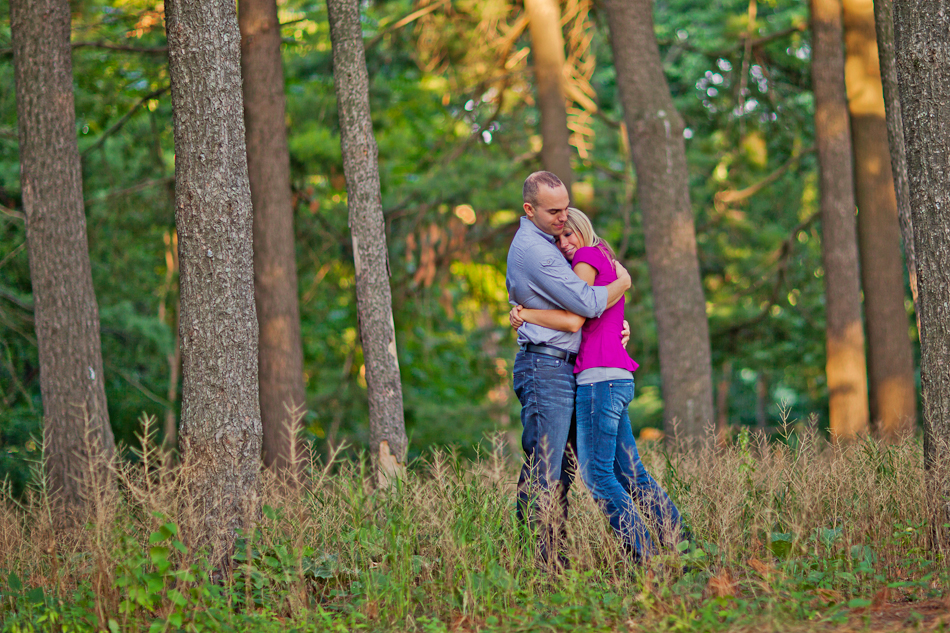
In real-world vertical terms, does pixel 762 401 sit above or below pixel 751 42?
below

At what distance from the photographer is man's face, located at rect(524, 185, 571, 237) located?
4.33 m

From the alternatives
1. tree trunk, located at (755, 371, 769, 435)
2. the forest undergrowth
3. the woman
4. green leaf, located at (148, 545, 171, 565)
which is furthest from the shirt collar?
tree trunk, located at (755, 371, 769, 435)

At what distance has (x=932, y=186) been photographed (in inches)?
169

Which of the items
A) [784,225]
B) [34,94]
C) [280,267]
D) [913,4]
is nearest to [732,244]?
[784,225]

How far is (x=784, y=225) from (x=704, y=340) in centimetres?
1086

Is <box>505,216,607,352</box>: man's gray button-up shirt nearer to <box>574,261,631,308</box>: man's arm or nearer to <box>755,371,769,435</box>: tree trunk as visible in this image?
<box>574,261,631,308</box>: man's arm

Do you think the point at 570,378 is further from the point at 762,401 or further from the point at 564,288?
the point at 762,401

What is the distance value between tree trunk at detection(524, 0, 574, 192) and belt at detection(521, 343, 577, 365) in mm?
6452

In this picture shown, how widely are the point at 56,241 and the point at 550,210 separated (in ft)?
16.3

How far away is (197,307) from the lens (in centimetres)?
457

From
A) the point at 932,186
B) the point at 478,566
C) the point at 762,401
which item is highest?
the point at 932,186

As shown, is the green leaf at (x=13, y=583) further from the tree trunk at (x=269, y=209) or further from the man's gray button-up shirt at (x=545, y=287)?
the tree trunk at (x=269, y=209)

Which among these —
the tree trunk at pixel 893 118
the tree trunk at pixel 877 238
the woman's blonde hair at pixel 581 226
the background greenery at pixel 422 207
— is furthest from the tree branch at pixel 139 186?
the tree trunk at pixel 877 238

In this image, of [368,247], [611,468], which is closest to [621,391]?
[611,468]
